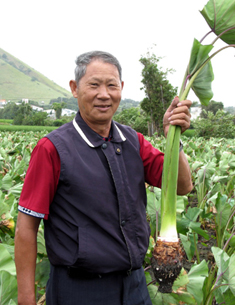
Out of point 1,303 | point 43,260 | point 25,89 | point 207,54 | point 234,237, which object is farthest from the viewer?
point 25,89

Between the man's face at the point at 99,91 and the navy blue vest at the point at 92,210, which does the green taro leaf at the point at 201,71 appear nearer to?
the man's face at the point at 99,91

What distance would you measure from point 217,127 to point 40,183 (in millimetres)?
19280

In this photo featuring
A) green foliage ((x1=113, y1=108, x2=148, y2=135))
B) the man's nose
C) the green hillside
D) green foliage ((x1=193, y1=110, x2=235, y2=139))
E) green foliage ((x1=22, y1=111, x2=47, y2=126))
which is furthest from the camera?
the green hillside

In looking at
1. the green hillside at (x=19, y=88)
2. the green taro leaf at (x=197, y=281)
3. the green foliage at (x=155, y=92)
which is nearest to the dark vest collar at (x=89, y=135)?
the green taro leaf at (x=197, y=281)

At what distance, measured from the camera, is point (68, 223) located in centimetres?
130

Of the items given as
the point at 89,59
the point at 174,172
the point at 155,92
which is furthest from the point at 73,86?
the point at 155,92

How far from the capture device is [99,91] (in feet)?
4.48

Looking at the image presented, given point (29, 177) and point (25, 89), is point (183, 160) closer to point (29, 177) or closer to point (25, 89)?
point (29, 177)

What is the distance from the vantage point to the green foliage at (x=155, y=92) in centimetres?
3156

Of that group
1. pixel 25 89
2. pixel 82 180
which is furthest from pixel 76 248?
pixel 25 89

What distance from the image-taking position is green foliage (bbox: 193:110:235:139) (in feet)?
63.1

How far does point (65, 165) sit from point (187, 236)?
133 cm

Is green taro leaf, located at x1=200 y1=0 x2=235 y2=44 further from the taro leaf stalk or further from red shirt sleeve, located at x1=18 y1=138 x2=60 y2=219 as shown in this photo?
red shirt sleeve, located at x1=18 y1=138 x2=60 y2=219

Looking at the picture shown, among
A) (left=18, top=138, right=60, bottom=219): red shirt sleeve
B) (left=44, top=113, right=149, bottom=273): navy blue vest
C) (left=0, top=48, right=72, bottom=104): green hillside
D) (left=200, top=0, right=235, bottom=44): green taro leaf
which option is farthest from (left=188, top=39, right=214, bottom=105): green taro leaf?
(left=0, top=48, right=72, bottom=104): green hillside
